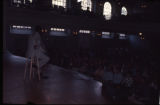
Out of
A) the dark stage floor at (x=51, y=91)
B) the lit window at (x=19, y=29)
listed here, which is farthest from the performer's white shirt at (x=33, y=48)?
the lit window at (x=19, y=29)

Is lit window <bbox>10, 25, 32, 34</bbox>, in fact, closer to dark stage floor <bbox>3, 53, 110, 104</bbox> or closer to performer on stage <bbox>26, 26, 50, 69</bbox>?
dark stage floor <bbox>3, 53, 110, 104</bbox>

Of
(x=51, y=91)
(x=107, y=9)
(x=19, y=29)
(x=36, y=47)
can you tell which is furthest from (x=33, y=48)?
(x=107, y=9)

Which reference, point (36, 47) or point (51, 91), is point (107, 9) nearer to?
point (36, 47)

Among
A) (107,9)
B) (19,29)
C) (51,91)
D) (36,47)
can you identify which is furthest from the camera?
(107,9)

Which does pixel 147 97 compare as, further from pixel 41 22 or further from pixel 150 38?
pixel 150 38

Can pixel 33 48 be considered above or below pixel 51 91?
above

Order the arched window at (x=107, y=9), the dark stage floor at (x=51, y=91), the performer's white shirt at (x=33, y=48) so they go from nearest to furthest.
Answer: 1. the dark stage floor at (x=51, y=91)
2. the performer's white shirt at (x=33, y=48)
3. the arched window at (x=107, y=9)

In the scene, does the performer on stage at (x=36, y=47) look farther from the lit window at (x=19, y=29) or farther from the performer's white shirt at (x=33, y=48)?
the lit window at (x=19, y=29)

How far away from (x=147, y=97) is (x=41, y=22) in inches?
341

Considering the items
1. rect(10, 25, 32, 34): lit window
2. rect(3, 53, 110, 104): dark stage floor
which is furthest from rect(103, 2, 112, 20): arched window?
rect(3, 53, 110, 104): dark stage floor

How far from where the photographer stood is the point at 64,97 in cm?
475

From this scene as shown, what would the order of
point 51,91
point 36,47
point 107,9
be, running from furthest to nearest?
point 107,9
point 36,47
point 51,91

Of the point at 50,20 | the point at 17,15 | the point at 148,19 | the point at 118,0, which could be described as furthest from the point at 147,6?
the point at 17,15

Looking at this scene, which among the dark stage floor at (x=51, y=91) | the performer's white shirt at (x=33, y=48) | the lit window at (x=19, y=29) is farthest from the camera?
the lit window at (x=19, y=29)
